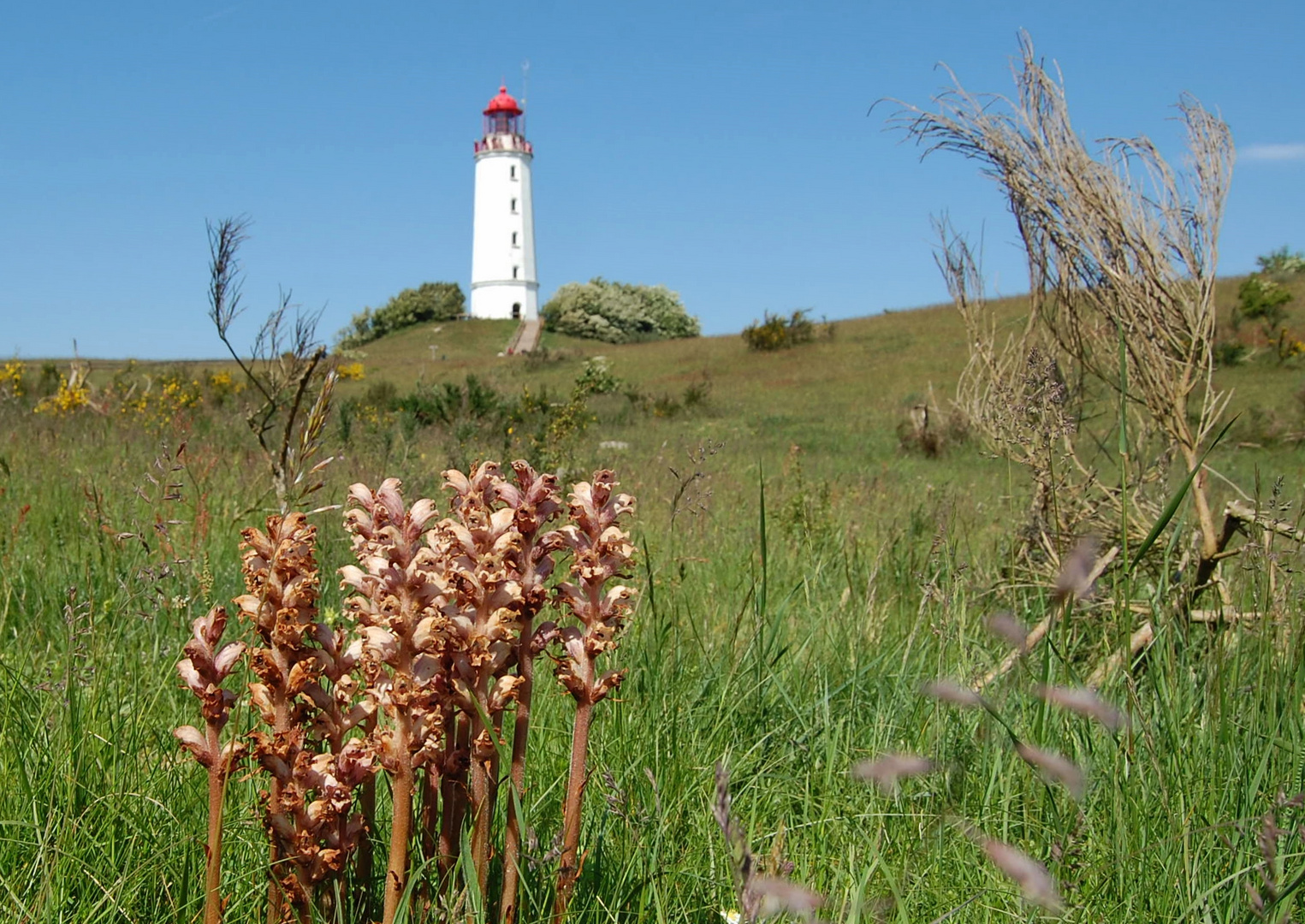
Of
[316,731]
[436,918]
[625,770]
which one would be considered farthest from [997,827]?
[316,731]

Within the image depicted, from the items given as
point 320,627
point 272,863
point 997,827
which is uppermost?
point 320,627

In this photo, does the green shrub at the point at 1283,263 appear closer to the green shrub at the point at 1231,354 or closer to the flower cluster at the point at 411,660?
the green shrub at the point at 1231,354

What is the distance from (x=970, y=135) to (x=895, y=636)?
2.49 meters

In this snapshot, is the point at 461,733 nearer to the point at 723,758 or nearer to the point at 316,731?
the point at 316,731

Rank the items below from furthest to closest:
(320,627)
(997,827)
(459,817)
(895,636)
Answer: (895,636)
(997,827)
(459,817)
(320,627)

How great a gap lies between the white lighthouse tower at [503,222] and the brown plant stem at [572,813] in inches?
2371

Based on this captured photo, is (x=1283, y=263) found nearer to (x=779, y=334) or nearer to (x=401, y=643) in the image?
(x=779, y=334)

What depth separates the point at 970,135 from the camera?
15.0 feet

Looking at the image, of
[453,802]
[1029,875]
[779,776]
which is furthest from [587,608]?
[779,776]

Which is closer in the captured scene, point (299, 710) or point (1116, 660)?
point (299, 710)

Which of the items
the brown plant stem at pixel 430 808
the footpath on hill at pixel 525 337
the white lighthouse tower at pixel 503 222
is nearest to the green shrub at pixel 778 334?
the footpath on hill at pixel 525 337

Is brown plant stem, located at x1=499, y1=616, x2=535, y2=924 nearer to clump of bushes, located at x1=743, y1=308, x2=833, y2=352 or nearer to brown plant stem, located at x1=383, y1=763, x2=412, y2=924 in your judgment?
brown plant stem, located at x1=383, y1=763, x2=412, y2=924

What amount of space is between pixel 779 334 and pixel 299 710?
37.6m

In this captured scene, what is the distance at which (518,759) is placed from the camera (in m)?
1.15
